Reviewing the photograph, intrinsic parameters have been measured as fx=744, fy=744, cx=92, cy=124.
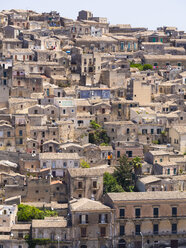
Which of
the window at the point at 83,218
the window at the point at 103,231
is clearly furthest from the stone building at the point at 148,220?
the window at the point at 83,218

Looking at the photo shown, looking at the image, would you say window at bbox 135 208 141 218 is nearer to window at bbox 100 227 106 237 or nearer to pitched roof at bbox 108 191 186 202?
pitched roof at bbox 108 191 186 202

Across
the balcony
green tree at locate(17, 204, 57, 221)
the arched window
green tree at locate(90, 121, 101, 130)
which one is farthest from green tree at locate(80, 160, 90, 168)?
the arched window

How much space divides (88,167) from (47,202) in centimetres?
548

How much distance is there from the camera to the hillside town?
50250 mm

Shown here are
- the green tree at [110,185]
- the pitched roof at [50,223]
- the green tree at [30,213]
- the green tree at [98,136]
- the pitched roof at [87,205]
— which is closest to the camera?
the pitched roof at [50,223]

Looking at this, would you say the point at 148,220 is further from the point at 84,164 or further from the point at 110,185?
the point at 84,164

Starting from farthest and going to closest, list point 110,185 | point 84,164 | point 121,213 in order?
1. point 84,164
2. point 110,185
3. point 121,213

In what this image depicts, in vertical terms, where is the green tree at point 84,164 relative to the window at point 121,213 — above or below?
above

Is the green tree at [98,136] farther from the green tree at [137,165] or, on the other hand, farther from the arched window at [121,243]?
the arched window at [121,243]

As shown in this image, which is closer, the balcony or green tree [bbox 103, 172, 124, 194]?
the balcony

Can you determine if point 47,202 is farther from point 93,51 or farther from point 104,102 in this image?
point 93,51

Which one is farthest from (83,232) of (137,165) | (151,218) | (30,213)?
(137,165)

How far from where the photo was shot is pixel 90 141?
62.1 metres

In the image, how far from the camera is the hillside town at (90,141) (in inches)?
1978
